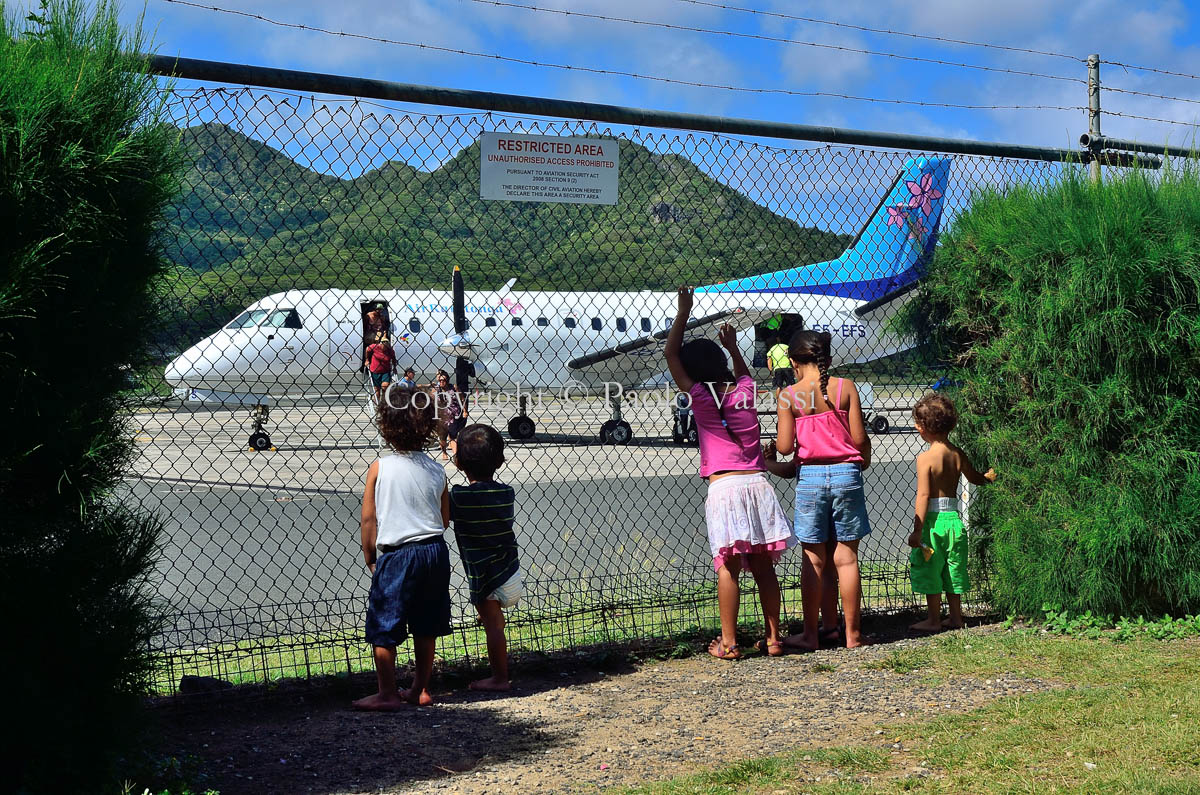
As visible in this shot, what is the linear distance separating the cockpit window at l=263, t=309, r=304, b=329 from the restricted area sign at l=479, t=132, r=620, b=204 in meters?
15.1

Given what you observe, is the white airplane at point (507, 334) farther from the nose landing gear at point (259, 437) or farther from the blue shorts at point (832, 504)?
the blue shorts at point (832, 504)

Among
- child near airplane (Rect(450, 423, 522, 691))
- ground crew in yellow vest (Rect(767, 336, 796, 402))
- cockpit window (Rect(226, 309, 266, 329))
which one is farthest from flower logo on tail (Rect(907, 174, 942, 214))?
cockpit window (Rect(226, 309, 266, 329))

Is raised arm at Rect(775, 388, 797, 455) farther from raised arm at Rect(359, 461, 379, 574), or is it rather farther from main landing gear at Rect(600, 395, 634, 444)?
main landing gear at Rect(600, 395, 634, 444)

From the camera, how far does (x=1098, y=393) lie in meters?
5.45

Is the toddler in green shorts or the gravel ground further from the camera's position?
the toddler in green shorts

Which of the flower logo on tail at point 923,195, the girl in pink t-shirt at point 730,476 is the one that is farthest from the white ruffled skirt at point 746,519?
the flower logo on tail at point 923,195

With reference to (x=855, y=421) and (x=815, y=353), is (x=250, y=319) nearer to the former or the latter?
(x=815, y=353)

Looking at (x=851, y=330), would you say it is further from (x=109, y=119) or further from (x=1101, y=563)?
(x=109, y=119)

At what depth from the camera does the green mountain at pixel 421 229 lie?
14.4 feet

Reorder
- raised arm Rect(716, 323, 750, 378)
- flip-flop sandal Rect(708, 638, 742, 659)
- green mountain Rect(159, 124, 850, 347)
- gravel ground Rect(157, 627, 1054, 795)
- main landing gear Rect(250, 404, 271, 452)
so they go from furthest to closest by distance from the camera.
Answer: main landing gear Rect(250, 404, 271, 452) → raised arm Rect(716, 323, 750, 378) → flip-flop sandal Rect(708, 638, 742, 659) → green mountain Rect(159, 124, 850, 347) → gravel ground Rect(157, 627, 1054, 795)

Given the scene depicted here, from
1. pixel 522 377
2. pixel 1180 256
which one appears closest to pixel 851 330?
pixel 522 377

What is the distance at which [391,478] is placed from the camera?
4496 mm

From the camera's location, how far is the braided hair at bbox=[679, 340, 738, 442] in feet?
17.2

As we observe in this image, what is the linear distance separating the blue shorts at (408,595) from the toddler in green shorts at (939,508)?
9.21 ft
